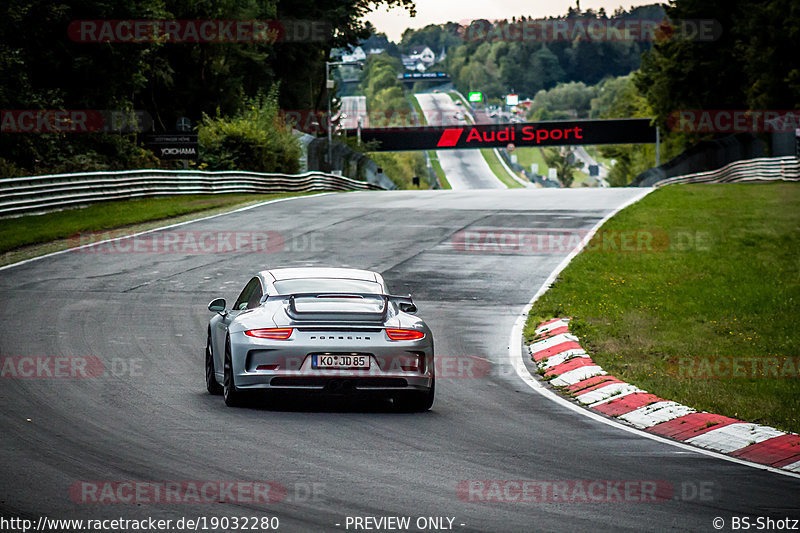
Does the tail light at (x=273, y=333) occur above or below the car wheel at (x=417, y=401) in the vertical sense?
above

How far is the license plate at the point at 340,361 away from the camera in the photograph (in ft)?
31.6

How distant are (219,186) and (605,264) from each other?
2237cm

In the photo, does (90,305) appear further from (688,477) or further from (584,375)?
(688,477)

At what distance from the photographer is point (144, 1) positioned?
4288 cm

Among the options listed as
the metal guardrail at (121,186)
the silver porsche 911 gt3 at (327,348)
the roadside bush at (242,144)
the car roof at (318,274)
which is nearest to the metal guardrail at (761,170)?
the metal guardrail at (121,186)

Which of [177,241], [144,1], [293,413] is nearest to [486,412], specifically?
[293,413]

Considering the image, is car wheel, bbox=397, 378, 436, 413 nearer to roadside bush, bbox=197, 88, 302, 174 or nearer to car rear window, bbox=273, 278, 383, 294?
car rear window, bbox=273, 278, 383, 294

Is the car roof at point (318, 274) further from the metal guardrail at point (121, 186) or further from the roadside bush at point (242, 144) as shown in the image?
the roadside bush at point (242, 144)

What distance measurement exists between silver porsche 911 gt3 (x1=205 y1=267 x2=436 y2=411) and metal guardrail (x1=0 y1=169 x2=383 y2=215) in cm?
1858

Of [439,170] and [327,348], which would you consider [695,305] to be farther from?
[439,170]

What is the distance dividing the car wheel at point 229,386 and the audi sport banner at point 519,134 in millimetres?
76482

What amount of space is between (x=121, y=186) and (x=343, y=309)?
82.6 feet

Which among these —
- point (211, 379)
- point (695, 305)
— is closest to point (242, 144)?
point (695, 305)

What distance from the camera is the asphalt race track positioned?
6375 mm
